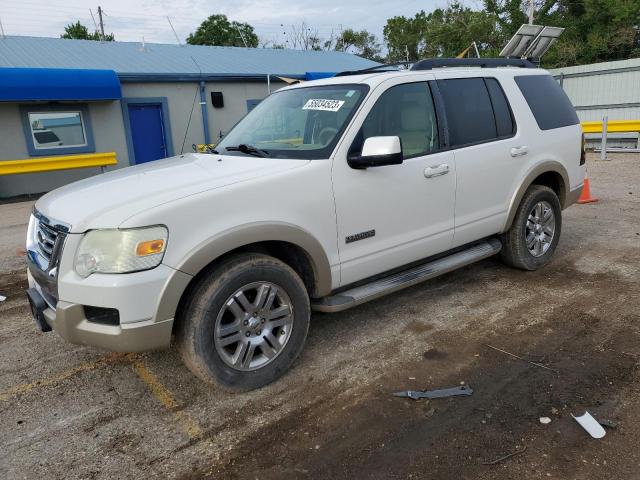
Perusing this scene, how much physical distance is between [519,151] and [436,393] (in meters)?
2.58

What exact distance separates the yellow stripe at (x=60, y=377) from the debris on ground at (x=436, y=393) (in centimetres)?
204

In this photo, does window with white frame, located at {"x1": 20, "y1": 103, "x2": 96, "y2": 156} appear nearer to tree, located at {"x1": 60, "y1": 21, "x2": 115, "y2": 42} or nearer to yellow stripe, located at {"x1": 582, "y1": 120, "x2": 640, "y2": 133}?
yellow stripe, located at {"x1": 582, "y1": 120, "x2": 640, "y2": 133}

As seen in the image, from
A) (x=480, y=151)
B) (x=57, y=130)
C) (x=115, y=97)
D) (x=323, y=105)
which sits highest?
(x=115, y=97)

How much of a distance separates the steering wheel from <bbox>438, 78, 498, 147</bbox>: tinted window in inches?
43.6

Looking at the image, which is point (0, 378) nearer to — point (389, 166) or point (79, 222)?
point (79, 222)

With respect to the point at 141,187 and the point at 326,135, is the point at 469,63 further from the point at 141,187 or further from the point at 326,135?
the point at 141,187

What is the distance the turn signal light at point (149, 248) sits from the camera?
2.70 meters

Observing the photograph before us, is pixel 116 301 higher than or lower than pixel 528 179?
lower

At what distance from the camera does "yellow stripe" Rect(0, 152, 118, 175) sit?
1240 cm

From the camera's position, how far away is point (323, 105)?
12.6 ft

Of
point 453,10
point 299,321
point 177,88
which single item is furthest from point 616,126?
point 453,10

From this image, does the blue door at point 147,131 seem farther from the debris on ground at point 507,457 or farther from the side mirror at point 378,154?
the debris on ground at point 507,457

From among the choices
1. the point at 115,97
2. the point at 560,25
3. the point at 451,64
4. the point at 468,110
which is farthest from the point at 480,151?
the point at 560,25

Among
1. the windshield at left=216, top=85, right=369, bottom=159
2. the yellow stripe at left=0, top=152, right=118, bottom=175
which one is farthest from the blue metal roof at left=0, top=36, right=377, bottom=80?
the windshield at left=216, top=85, right=369, bottom=159
